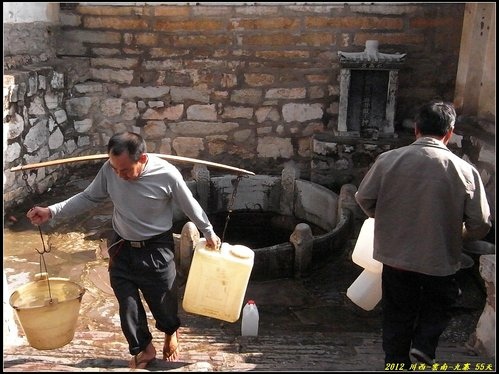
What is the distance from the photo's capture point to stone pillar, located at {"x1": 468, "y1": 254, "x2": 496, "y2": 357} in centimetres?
370

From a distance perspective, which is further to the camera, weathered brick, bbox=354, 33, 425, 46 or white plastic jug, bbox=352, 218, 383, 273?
weathered brick, bbox=354, 33, 425, 46

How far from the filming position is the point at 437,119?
313cm

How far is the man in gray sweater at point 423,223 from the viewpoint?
3.06 metres

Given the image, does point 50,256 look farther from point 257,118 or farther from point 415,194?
point 415,194

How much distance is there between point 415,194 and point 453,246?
0.38 m

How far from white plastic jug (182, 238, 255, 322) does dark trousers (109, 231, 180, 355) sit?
19 cm

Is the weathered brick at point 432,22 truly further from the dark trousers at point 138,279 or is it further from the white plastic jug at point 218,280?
the dark trousers at point 138,279

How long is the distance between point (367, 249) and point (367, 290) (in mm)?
430

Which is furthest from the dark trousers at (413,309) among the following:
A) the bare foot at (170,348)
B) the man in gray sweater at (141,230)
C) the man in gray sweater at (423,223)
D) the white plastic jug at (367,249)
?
the bare foot at (170,348)

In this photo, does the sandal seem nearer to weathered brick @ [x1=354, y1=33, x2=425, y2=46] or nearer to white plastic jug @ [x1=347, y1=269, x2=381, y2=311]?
white plastic jug @ [x1=347, y1=269, x2=381, y2=311]

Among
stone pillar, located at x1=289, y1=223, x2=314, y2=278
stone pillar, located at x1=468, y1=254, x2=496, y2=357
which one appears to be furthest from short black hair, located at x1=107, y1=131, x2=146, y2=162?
stone pillar, located at x1=289, y1=223, x2=314, y2=278

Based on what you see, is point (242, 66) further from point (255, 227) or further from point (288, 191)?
point (255, 227)

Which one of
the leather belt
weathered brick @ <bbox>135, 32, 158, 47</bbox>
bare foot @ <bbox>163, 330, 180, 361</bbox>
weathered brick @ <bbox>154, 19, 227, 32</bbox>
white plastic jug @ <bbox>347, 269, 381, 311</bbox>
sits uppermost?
weathered brick @ <bbox>154, 19, 227, 32</bbox>

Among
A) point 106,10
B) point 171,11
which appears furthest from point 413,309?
point 106,10
